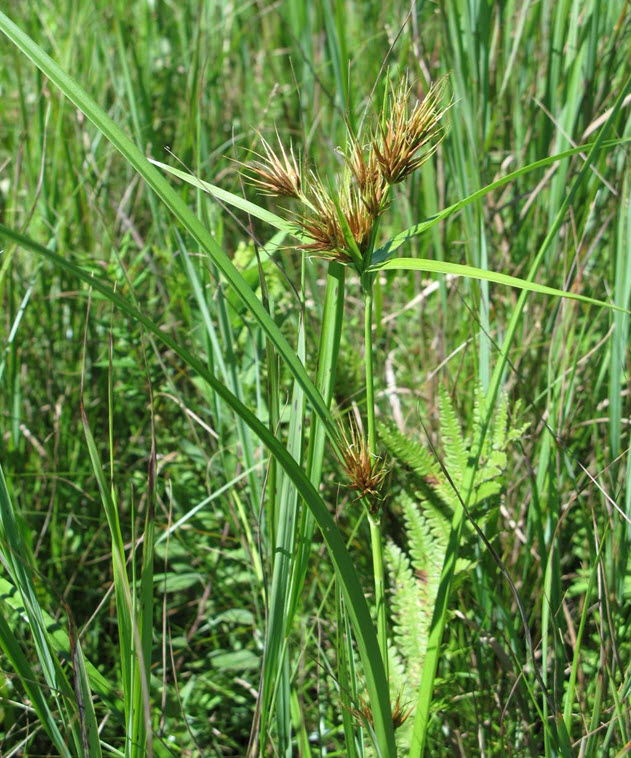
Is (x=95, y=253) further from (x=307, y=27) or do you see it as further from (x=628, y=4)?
(x=628, y=4)

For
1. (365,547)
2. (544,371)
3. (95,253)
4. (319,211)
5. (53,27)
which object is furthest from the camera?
(53,27)

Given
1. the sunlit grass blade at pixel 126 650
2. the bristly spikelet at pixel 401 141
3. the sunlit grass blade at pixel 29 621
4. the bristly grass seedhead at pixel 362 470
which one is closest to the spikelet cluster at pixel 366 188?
the bristly spikelet at pixel 401 141

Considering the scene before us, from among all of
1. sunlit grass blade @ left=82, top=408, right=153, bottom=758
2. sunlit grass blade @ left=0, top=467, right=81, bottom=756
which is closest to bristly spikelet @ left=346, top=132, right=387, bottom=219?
sunlit grass blade @ left=82, top=408, right=153, bottom=758

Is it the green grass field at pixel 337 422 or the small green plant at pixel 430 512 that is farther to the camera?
the small green plant at pixel 430 512

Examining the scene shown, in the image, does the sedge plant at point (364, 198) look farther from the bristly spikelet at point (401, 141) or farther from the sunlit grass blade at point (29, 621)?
the sunlit grass blade at point (29, 621)

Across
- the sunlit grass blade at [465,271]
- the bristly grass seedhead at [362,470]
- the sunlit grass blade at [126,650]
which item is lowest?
the sunlit grass blade at [126,650]

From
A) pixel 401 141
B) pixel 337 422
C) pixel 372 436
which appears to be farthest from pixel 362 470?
pixel 401 141

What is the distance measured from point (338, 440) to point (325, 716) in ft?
1.98

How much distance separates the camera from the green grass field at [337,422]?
0.66 meters

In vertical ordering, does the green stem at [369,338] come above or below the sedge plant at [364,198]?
below

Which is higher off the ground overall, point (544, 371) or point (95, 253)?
point (95, 253)

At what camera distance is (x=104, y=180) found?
1.67 metres

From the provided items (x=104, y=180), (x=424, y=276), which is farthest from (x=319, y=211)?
(x=104, y=180)

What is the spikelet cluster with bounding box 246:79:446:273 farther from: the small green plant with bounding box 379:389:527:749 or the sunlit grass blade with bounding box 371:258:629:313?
the small green plant with bounding box 379:389:527:749
